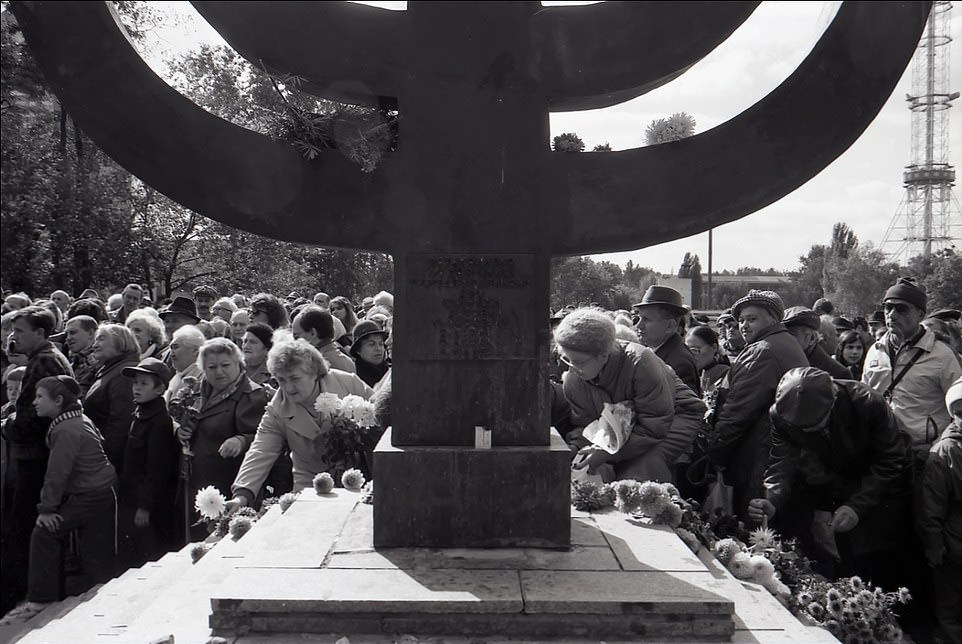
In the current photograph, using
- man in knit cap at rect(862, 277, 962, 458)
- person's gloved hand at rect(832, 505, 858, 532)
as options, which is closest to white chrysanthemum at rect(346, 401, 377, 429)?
person's gloved hand at rect(832, 505, 858, 532)

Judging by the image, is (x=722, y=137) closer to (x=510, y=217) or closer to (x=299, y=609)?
(x=510, y=217)

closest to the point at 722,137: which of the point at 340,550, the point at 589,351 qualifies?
the point at 589,351

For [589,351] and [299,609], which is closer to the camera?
[299,609]

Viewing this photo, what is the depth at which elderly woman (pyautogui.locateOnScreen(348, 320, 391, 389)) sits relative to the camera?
6.47m

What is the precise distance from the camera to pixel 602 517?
3.57 m

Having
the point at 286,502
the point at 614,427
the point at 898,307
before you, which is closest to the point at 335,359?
the point at 286,502

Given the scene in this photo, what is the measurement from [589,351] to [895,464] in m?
1.83

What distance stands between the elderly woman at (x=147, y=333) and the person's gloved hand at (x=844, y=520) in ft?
17.9

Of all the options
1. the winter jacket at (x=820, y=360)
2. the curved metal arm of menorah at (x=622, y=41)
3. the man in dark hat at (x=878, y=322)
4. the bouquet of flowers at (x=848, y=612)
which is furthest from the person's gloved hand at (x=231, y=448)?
the man in dark hat at (x=878, y=322)

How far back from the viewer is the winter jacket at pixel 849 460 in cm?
427

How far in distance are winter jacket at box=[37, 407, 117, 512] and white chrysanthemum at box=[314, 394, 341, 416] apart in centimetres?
182

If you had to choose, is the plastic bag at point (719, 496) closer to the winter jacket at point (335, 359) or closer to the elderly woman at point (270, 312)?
the winter jacket at point (335, 359)

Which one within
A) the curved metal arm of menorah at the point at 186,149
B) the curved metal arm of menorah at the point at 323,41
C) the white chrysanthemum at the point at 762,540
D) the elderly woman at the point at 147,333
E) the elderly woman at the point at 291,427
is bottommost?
the white chrysanthemum at the point at 762,540

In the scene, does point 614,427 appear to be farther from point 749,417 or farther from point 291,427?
point 291,427
